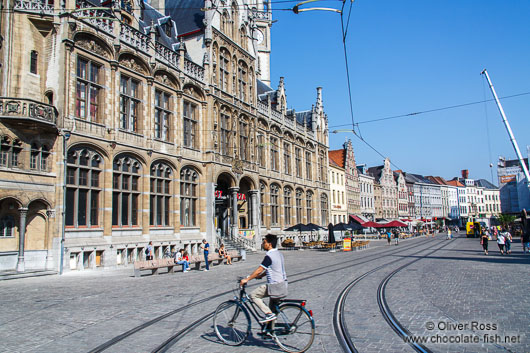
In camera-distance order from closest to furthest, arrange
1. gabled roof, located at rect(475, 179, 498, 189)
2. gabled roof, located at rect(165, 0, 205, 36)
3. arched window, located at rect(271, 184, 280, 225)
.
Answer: gabled roof, located at rect(165, 0, 205, 36)
arched window, located at rect(271, 184, 280, 225)
gabled roof, located at rect(475, 179, 498, 189)

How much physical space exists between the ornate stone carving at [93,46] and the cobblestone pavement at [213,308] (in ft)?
36.7

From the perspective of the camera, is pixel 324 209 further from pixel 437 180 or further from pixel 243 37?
pixel 437 180

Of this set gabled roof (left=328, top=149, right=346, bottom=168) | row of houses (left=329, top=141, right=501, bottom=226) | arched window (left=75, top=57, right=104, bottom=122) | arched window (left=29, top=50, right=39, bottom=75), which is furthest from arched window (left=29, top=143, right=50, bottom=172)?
gabled roof (left=328, top=149, right=346, bottom=168)

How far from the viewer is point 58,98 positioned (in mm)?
18688

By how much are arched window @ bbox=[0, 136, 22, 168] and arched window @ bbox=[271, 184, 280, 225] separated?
2463 centimetres

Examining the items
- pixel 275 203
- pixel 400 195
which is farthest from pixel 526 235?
pixel 400 195

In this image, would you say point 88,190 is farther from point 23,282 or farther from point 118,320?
point 118,320

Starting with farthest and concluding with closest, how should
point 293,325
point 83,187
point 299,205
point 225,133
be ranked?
point 299,205 < point 225,133 < point 83,187 < point 293,325

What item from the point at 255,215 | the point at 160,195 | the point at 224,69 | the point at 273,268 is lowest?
the point at 273,268

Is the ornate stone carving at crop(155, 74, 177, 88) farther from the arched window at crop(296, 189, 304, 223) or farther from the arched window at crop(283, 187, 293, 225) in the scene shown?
the arched window at crop(296, 189, 304, 223)

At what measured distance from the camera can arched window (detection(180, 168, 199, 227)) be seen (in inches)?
1059

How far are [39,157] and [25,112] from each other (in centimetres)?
218

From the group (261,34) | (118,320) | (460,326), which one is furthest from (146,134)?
(261,34)

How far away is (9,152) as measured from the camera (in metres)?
16.8
